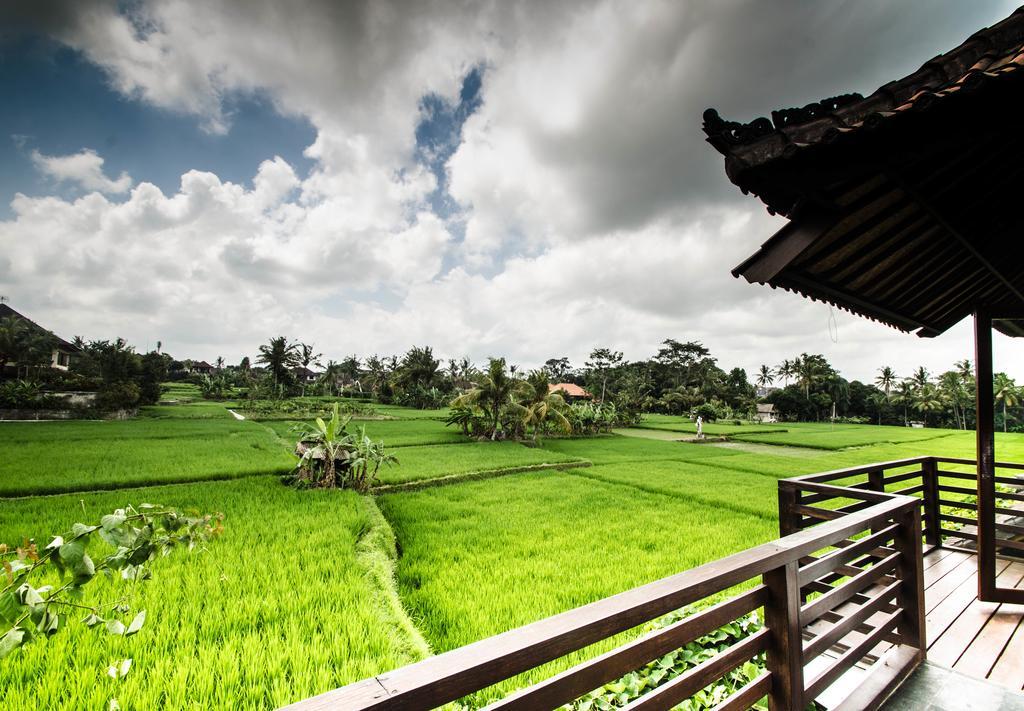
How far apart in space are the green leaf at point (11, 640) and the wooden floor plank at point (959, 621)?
396 centimetres

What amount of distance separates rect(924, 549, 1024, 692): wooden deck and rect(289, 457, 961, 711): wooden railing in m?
0.34

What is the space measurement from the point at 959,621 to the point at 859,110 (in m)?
3.41

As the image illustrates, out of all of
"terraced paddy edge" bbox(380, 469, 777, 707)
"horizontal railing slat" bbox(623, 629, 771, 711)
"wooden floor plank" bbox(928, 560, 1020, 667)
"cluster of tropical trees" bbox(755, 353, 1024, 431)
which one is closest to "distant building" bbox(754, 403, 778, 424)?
"cluster of tropical trees" bbox(755, 353, 1024, 431)

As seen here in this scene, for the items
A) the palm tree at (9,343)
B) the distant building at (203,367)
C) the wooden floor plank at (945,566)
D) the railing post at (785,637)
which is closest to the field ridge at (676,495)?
the wooden floor plank at (945,566)

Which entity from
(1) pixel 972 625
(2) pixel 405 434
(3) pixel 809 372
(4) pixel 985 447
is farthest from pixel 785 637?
(3) pixel 809 372

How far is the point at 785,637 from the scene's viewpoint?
5.60 ft

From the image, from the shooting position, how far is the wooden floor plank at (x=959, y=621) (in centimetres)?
261

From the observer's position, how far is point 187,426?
19.5 metres

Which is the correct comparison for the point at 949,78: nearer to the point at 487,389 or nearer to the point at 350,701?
the point at 350,701

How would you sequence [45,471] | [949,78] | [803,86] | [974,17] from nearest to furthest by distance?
[949,78] < [974,17] < [803,86] < [45,471]

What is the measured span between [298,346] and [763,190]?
4745 centimetres

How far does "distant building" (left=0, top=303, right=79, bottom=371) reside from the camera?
3320 cm

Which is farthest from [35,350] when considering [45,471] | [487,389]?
[487,389]

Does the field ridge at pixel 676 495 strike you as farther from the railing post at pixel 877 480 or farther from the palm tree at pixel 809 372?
the palm tree at pixel 809 372
